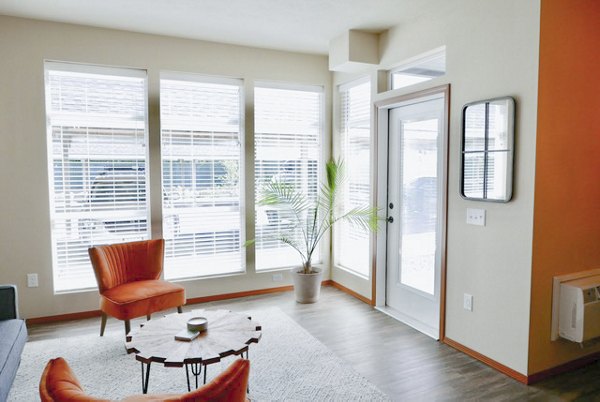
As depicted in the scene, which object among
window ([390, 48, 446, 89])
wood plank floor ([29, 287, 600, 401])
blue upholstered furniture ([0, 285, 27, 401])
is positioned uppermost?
window ([390, 48, 446, 89])

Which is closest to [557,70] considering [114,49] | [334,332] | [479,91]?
[479,91]

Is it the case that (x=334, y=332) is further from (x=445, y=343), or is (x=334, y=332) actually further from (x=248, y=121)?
(x=248, y=121)

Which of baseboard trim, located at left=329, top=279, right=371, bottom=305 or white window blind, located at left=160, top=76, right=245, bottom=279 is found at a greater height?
white window blind, located at left=160, top=76, right=245, bottom=279

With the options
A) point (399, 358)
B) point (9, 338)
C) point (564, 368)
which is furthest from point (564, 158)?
point (9, 338)

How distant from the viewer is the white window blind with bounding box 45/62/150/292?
3883 mm

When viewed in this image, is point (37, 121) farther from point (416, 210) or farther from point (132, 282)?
point (416, 210)

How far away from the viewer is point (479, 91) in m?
2.99

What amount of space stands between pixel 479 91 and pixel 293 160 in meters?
2.38

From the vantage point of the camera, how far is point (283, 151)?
190 inches

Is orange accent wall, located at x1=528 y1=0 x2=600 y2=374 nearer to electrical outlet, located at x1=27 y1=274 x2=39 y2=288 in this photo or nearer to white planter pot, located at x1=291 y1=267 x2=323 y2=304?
white planter pot, located at x1=291 y1=267 x2=323 y2=304

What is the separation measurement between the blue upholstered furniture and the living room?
29 centimetres

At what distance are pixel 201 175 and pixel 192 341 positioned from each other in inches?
96.6

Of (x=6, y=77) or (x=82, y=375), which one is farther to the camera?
(x=6, y=77)

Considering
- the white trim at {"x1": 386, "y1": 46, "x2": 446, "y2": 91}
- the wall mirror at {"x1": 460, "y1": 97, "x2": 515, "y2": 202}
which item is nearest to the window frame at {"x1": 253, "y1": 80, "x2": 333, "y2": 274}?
the white trim at {"x1": 386, "y1": 46, "x2": 446, "y2": 91}
